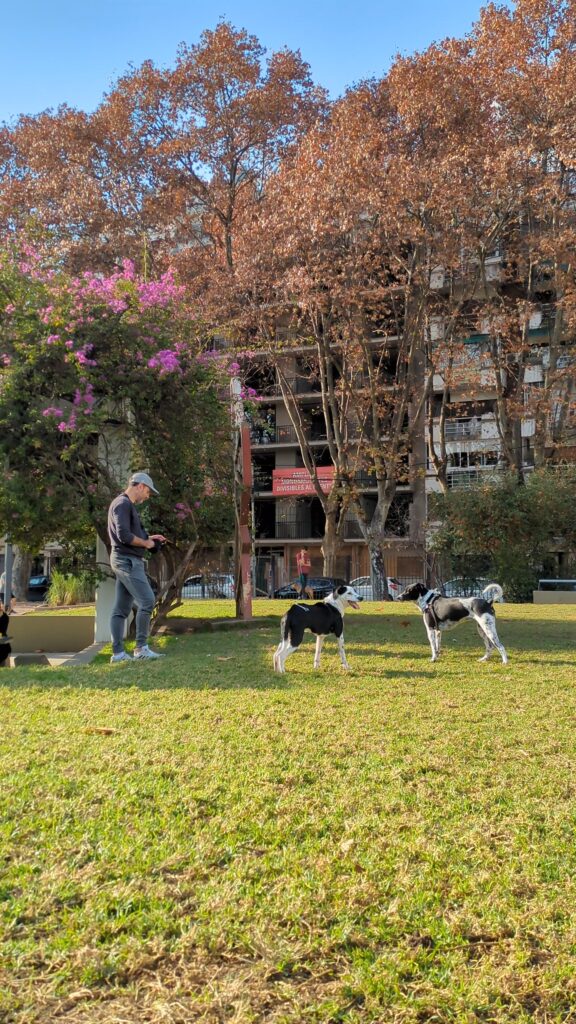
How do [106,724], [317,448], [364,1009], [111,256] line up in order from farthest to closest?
[317,448], [111,256], [106,724], [364,1009]

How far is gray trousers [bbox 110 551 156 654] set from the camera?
7.12 metres

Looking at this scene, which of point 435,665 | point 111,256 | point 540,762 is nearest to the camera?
point 540,762

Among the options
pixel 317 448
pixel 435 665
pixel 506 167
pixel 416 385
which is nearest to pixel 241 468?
pixel 435 665

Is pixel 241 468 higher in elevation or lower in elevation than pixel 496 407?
lower

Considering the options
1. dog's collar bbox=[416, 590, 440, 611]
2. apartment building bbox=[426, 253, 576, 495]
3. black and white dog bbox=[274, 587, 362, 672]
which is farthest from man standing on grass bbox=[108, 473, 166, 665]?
apartment building bbox=[426, 253, 576, 495]

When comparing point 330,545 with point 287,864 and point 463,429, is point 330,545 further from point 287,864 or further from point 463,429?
point 287,864

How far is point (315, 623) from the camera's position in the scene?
21.4 feet

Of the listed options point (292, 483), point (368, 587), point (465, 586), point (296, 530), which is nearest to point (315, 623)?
point (465, 586)

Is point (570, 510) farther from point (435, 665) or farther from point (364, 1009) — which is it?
point (364, 1009)

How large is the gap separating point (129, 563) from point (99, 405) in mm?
3298

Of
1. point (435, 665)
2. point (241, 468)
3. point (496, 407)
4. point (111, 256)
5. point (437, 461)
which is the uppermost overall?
point (111, 256)

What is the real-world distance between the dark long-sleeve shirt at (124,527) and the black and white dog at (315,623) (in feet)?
5.61

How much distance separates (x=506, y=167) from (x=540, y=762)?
20.3 metres

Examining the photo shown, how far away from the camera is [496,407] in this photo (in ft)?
90.1
